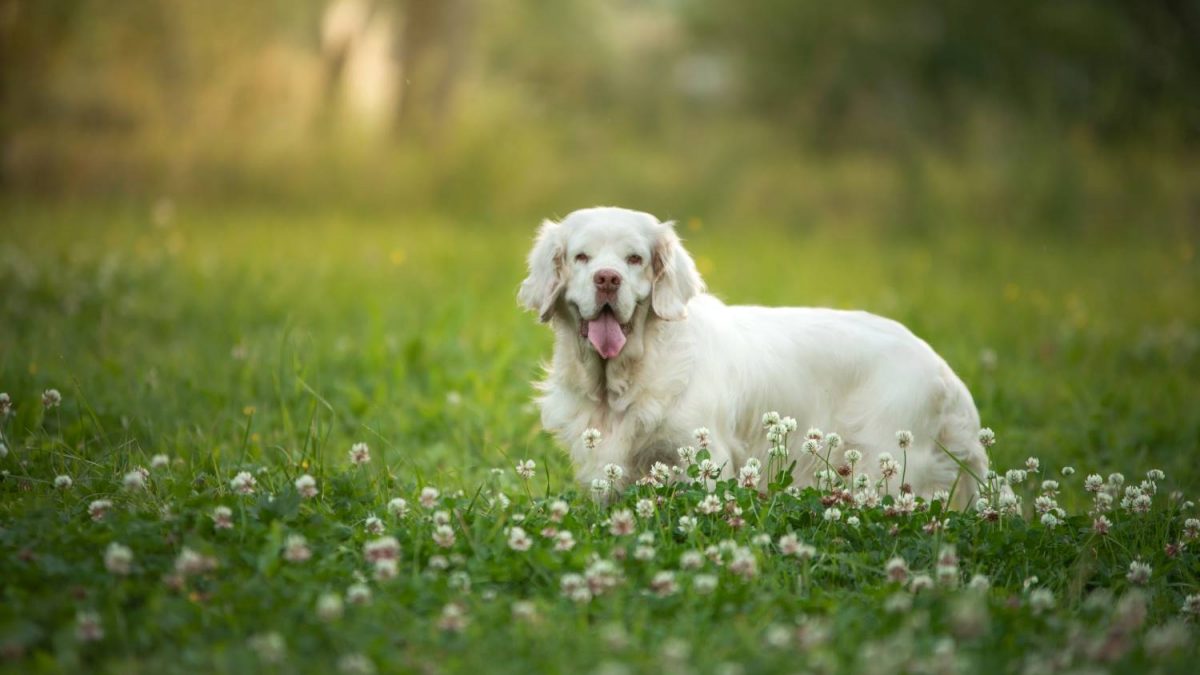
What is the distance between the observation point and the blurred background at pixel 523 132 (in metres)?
13.9

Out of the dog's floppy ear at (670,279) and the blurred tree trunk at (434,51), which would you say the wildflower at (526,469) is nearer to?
the dog's floppy ear at (670,279)

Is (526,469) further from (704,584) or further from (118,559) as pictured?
(118,559)

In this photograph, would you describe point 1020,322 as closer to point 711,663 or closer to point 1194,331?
point 1194,331

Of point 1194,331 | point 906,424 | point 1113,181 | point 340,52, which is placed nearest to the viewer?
point 906,424

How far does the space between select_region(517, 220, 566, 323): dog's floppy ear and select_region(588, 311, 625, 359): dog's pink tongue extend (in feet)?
0.67

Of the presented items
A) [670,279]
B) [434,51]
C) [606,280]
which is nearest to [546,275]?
[606,280]

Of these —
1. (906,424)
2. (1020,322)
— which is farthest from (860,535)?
(1020,322)

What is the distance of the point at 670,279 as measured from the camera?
422cm

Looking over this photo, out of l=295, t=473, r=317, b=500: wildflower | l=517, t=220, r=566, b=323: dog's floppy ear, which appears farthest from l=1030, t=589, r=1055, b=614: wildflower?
l=295, t=473, r=317, b=500: wildflower

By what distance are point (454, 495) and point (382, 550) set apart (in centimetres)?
88

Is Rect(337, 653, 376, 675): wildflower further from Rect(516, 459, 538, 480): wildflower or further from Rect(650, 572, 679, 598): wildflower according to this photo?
Rect(516, 459, 538, 480): wildflower

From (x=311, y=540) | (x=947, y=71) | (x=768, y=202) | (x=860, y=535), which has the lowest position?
(x=311, y=540)

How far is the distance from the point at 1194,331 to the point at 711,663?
7307mm

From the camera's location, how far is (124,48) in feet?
48.5
